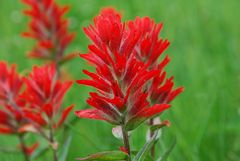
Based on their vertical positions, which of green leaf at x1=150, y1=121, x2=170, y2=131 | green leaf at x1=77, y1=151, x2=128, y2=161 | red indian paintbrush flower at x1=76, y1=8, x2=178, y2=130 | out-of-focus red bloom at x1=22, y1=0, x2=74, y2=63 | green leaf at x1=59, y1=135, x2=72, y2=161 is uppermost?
out-of-focus red bloom at x1=22, y1=0, x2=74, y2=63

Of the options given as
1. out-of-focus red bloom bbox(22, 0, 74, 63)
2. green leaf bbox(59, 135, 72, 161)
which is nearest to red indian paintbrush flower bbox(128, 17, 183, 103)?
green leaf bbox(59, 135, 72, 161)

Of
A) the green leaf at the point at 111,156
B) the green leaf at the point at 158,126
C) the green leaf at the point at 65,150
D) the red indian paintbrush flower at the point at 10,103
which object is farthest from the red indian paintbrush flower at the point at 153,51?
the red indian paintbrush flower at the point at 10,103

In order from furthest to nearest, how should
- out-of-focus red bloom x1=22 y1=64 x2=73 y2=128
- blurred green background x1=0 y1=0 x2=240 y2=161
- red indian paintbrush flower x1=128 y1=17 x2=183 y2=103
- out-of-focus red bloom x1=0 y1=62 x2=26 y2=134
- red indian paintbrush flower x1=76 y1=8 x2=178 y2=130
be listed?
1. blurred green background x1=0 y1=0 x2=240 y2=161
2. out-of-focus red bloom x1=0 y1=62 x2=26 y2=134
3. out-of-focus red bloom x1=22 y1=64 x2=73 y2=128
4. red indian paintbrush flower x1=128 y1=17 x2=183 y2=103
5. red indian paintbrush flower x1=76 y1=8 x2=178 y2=130

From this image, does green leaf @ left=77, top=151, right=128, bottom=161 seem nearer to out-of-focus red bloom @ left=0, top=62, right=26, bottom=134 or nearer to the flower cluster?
the flower cluster

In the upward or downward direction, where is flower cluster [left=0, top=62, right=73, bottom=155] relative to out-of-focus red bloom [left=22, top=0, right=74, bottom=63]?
downward

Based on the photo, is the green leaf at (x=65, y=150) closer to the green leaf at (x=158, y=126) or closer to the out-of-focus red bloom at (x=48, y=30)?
the green leaf at (x=158, y=126)

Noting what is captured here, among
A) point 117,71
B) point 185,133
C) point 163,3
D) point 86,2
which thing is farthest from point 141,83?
point 86,2

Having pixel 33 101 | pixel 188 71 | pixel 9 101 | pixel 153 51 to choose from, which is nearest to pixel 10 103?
pixel 9 101
